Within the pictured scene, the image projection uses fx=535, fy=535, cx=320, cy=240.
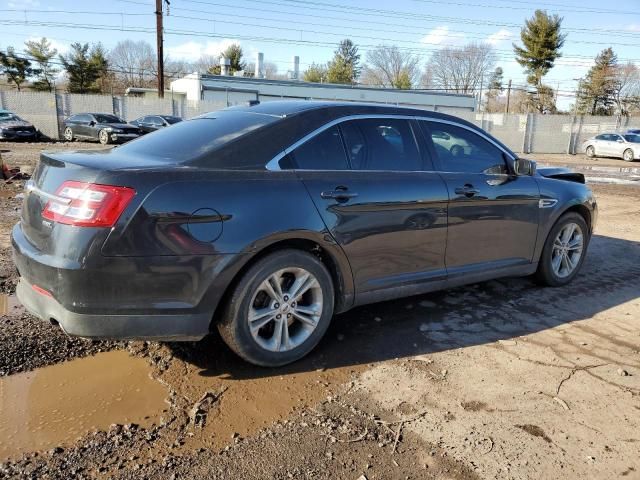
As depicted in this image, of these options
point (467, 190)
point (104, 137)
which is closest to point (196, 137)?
point (467, 190)

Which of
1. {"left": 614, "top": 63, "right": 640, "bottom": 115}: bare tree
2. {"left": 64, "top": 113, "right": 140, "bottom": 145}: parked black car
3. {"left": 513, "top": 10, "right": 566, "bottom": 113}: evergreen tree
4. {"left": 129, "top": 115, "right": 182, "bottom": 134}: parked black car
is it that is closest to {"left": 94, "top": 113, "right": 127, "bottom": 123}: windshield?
{"left": 64, "top": 113, "right": 140, "bottom": 145}: parked black car

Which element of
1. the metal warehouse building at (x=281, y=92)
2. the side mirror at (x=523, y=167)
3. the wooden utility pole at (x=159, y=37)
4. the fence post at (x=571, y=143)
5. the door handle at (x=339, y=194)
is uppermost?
the wooden utility pole at (x=159, y=37)

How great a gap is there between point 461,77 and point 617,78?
20.5 meters

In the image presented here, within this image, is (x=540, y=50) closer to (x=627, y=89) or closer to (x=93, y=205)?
(x=627, y=89)

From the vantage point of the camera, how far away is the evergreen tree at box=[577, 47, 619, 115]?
57781 millimetres

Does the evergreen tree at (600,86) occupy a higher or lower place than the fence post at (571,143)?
higher

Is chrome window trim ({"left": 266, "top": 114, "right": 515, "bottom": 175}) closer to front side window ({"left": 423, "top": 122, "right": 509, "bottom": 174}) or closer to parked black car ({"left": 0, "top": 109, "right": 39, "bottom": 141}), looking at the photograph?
front side window ({"left": 423, "top": 122, "right": 509, "bottom": 174})

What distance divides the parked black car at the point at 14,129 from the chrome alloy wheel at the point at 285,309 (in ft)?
83.3

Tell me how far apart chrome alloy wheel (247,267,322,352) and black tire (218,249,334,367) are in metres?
0.02

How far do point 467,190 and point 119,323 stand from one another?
2.80 metres

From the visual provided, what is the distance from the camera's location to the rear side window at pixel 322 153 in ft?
11.5

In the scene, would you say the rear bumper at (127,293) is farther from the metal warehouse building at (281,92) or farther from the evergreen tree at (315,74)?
the evergreen tree at (315,74)

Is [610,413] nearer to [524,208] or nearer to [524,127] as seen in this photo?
[524,208]

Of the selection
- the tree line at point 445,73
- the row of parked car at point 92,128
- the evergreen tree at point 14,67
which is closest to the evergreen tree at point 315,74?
the tree line at point 445,73
